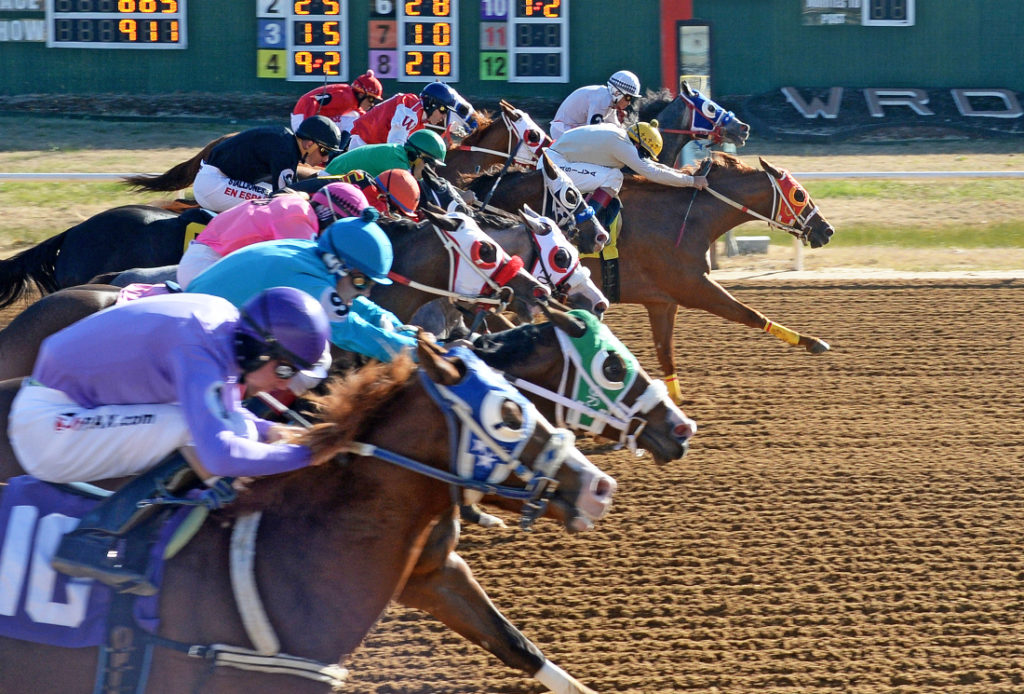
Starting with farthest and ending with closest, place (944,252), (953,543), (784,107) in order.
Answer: (784,107)
(944,252)
(953,543)

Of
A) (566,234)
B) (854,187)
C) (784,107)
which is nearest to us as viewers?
(566,234)

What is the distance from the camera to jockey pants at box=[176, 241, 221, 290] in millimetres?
5074

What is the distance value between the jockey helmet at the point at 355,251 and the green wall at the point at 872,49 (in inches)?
573

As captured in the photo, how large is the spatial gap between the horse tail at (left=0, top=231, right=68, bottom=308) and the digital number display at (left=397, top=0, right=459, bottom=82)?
9.02m

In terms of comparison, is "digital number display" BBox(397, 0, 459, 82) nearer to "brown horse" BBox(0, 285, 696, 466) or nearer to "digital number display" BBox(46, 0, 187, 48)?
"digital number display" BBox(46, 0, 187, 48)

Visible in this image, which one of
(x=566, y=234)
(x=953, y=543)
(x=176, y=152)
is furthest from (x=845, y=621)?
(x=176, y=152)

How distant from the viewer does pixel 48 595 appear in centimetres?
279

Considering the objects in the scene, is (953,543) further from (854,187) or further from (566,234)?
(854,187)

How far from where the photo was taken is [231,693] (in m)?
2.74

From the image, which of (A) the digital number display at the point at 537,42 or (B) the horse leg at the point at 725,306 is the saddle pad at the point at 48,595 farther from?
(A) the digital number display at the point at 537,42

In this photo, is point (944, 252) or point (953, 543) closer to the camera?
point (953, 543)

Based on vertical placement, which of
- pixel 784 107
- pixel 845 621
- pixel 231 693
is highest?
pixel 784 107

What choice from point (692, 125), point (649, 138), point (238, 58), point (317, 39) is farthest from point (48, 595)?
point (238, 58)

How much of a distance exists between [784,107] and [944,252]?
640 centimetres
